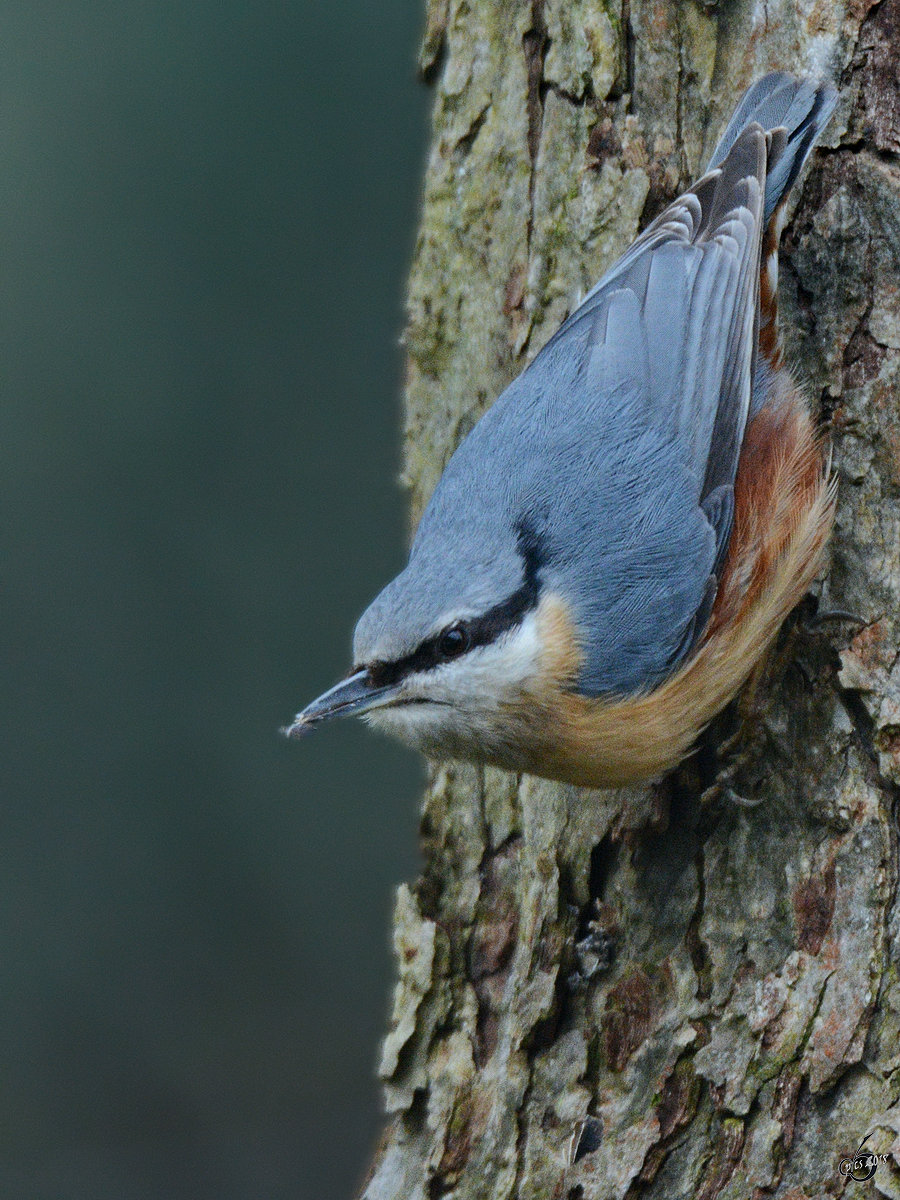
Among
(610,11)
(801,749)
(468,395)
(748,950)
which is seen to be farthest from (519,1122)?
(610,11)

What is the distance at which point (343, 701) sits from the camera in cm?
201

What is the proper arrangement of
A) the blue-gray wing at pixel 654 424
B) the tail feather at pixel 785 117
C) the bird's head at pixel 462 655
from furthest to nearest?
the tail feather at pixel 785 117 → the blue-gray wing at pixel 654 424 → the bird's head at pixel 462 655

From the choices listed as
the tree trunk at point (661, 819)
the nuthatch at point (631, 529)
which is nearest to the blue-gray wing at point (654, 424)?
the nuthatch at point (631, 529)

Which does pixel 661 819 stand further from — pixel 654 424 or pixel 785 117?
pixel 785 117

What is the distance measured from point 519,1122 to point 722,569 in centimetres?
106

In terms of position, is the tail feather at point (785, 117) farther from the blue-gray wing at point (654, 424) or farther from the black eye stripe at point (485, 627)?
the black eye stripe at point (485, 627)

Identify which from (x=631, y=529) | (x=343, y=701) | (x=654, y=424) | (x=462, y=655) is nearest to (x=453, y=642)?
(x=462, y=655)

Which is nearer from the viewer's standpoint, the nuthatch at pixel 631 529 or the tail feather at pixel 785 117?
the nuthatch at pixel 631 529

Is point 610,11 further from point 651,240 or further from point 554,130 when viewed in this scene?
point 651,240

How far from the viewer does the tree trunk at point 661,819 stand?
206 centimetres

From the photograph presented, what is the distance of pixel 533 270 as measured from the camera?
257 centimetres

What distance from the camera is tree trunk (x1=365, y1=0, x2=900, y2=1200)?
206cm

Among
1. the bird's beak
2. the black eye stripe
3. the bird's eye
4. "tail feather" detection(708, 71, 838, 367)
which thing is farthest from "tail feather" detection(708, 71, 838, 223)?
the bird's beak

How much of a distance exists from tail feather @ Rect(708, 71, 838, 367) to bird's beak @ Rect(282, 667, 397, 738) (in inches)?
38.1
